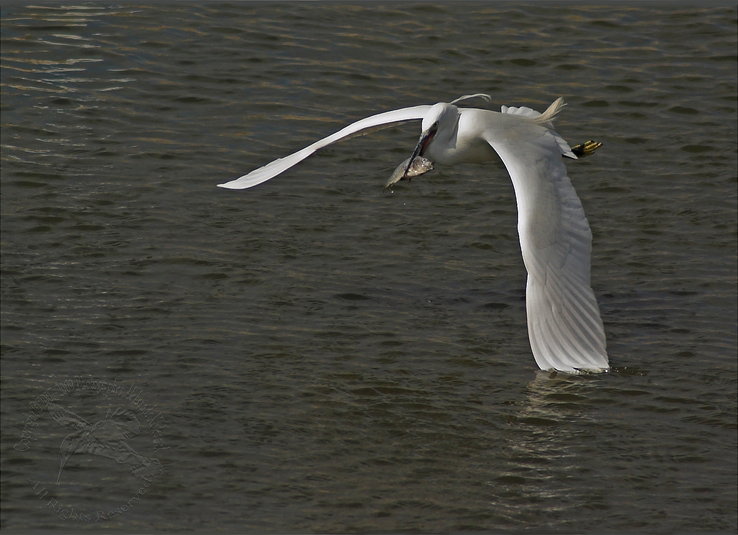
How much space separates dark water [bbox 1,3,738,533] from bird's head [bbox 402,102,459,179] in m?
1.01

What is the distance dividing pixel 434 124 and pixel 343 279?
1253mm

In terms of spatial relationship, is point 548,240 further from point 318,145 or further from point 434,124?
point 318,145

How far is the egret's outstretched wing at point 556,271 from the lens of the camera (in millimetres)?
5133

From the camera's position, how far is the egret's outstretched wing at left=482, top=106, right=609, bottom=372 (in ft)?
16.8

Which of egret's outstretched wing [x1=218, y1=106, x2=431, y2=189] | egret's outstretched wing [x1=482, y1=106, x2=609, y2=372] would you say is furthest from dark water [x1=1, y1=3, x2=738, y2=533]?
egret's outstretched wing [x1=218, y1=106, x2=431, y2=189]

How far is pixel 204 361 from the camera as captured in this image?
5910mm

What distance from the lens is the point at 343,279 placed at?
693cm

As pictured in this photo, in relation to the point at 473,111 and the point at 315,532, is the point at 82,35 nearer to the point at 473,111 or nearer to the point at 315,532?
the point at 473,111

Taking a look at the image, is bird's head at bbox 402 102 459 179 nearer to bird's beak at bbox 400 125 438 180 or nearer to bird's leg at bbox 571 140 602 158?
bird's beak at bbox 400 125 438 180

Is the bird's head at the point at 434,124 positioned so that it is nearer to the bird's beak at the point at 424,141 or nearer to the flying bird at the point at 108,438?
the bird's beak at the point at 424,141

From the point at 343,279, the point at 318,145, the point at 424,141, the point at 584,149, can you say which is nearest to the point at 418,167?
the point at 424,141

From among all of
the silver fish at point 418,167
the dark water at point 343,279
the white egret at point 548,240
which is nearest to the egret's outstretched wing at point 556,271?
the white egret at point 548,240

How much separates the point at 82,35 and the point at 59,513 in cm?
653

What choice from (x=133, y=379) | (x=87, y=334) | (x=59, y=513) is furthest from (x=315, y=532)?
(x=87, y=334)
